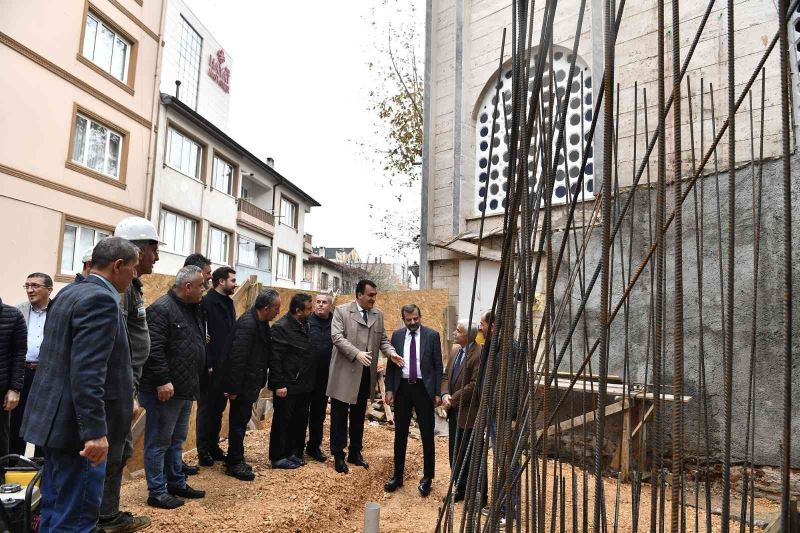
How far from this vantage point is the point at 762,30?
223 inches

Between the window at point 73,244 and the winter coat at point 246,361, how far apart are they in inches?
404

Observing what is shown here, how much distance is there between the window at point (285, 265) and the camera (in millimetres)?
27078

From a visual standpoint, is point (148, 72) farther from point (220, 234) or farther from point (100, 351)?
point (100, 351)

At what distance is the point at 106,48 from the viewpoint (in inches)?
563

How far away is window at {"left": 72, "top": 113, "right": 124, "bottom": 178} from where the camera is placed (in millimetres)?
13477

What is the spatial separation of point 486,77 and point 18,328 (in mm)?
6905

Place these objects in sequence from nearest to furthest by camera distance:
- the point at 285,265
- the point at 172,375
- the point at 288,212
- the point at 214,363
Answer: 1. the point at 172,375
2. the point at 214,363
3. the point at 285,265
4. the point at 288,212

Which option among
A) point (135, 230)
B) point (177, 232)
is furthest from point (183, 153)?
point (135, 230)

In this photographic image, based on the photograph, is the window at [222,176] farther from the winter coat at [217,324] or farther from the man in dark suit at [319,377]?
the winter coat at [217,324]

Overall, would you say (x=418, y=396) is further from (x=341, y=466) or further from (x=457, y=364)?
(x=341, y=466)

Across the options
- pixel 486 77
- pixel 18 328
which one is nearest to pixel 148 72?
pixel 486 77

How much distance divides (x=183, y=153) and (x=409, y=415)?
1654 centimetres

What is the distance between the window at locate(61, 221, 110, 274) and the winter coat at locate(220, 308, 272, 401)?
10.3 metres

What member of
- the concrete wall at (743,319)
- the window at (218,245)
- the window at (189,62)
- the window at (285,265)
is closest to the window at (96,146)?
the window at (218,245)
